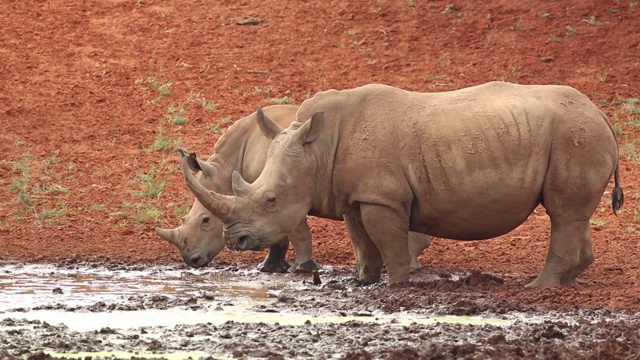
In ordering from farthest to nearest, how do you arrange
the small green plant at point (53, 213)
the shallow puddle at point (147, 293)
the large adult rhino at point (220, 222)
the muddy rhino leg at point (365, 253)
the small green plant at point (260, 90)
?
the small green plant at point (260, 90), the small green plant at point (53, 213), the large adult rhino at point (220, 222), the muddy rhino leg at point (365, 253), the shallow puddle at point (147, 293)

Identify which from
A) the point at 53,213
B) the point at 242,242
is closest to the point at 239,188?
the point at 242,242

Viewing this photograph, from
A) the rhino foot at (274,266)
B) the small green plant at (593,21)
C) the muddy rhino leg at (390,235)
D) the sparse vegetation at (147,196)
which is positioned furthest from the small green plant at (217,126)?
the muddy rhino leg at (390,235)

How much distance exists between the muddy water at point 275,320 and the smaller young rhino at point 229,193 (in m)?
0.30

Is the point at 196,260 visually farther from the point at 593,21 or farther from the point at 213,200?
the point at 593,21

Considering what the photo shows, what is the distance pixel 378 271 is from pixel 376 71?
9.09m

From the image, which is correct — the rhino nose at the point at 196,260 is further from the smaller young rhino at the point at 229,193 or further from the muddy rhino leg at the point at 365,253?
the muddy rhino leg at the point at 365,253

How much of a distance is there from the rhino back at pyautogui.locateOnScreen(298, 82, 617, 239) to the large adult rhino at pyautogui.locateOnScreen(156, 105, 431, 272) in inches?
63.2

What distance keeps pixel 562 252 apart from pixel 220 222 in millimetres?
3340

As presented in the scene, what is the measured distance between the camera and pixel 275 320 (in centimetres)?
1021

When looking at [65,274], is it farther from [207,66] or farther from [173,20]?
[173,20]

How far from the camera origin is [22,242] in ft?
50.5

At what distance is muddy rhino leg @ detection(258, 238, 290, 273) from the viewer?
13.7 m

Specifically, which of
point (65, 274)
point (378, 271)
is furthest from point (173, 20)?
point (378, 271)

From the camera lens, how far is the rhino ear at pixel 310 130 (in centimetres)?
1179
